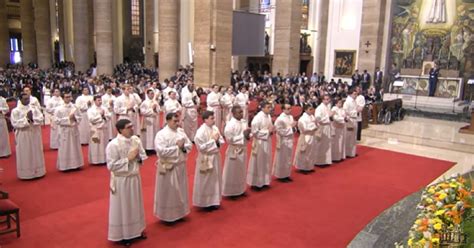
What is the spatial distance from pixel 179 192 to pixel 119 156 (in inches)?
56.0

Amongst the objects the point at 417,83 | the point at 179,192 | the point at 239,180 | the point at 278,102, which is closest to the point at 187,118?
the point at 278,102

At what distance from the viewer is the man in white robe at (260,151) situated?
29.0 ft

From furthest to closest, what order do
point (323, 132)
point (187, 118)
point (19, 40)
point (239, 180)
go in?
point (19, 40) < point (187, 118) < point (323, 132) < point (239, 180)

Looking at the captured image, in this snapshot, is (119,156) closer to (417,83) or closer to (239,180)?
(239,180)

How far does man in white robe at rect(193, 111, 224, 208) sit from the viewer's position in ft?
24.3

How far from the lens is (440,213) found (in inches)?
123

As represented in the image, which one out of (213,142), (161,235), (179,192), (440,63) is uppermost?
(440,63)

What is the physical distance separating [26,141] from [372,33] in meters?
17.9

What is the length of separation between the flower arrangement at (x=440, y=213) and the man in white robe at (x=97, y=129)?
839 cm

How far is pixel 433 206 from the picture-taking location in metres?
3.29

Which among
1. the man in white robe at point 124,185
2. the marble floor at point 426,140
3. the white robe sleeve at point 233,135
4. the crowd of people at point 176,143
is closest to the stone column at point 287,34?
the crowd of people at point 176,143

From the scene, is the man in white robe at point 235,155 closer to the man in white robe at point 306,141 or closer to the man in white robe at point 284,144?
the man in white robe at point 284,144

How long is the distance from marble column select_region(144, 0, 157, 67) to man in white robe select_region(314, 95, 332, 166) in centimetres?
2353

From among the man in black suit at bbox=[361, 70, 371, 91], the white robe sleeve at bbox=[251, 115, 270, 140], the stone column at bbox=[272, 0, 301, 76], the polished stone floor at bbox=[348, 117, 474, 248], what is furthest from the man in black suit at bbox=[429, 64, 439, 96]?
the white robe sleeve at bbox=[251, 115, 270, 140]
